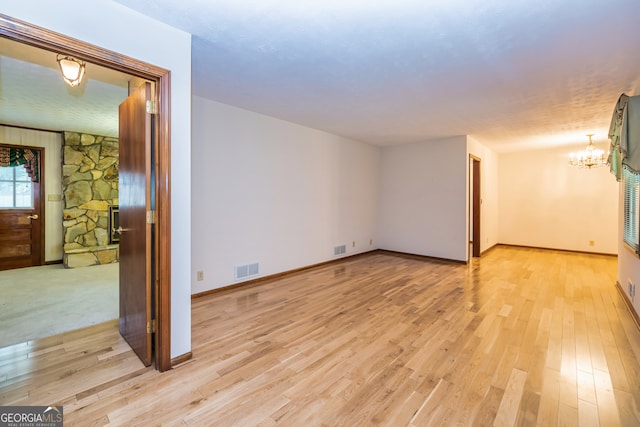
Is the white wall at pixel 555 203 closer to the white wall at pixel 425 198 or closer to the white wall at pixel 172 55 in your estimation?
the white wall at pixel 425 198

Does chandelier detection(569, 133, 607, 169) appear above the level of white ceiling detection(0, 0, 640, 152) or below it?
below

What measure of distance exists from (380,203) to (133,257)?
5.23 meters

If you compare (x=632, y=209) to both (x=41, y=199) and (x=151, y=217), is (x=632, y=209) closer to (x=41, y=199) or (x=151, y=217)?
(x=151, y=217)

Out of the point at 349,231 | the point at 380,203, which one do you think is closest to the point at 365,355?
the point at 349,231

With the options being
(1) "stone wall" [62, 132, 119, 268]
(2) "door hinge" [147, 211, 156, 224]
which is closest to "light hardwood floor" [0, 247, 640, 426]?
(2) "door hinge" [147, 211, 156, 224]

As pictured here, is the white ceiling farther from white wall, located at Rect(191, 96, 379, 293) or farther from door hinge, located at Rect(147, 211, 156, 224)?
door hinge, located at Rect(147, 211, 156, 224)

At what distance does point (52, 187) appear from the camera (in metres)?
5.38

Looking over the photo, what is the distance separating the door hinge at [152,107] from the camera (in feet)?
6.61

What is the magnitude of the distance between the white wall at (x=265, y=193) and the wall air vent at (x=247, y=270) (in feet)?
0.20

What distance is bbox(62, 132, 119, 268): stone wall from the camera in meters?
5.29

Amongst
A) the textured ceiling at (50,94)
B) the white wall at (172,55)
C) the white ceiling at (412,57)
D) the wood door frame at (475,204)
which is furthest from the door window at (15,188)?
the wood door frame at (475,204)

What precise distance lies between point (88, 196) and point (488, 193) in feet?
27.9

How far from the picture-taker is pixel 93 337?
99.5 inches

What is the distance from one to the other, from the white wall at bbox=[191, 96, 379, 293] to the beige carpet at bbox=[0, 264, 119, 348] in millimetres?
1116
